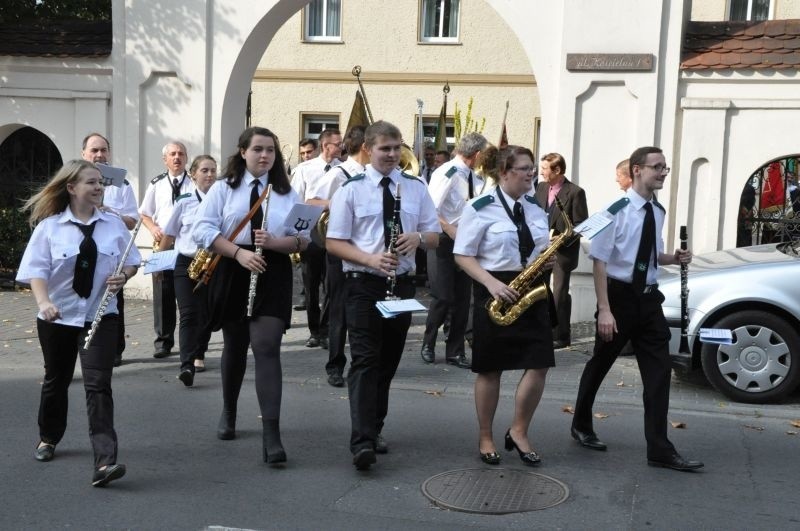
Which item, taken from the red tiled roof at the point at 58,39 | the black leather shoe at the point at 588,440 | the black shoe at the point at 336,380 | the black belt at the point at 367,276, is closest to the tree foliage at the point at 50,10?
the red tiled roof at the point at 58,39

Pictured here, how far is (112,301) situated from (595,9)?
6.99 m

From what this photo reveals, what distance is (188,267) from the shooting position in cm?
830

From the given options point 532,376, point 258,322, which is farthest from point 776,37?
point 258,322

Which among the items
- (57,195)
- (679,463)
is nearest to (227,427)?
(57,195)

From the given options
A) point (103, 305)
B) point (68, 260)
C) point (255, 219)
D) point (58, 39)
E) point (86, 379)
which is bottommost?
point (86, 379)

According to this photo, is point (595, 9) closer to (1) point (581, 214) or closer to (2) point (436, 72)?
(1) point (581, 214)

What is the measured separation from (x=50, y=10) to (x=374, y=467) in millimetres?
11361

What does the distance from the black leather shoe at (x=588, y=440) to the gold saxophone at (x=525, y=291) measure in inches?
45.2

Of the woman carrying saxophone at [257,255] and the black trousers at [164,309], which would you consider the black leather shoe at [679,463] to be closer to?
the woman carrying saxophone at [257,255]

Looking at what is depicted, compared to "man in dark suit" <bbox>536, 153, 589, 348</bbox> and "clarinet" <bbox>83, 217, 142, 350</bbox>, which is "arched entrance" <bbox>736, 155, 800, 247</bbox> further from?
"clarinet" <bbox>83, 217, 142, 350</bbox>

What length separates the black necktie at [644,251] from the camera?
614cm

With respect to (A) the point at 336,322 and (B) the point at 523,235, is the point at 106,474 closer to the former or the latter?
(B) the point at 523,235

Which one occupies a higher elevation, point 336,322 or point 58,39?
point 58,39

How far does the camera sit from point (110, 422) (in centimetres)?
567
